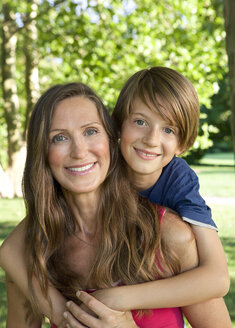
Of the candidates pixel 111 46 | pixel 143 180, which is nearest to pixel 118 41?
pixel 111 46

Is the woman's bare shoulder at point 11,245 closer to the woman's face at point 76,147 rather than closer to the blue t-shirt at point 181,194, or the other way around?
the woman's face at point 76,147

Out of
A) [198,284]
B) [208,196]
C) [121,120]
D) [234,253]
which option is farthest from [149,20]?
[198,284]

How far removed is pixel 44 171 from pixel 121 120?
691 mm

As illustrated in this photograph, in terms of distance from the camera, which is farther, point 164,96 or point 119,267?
point 164,96

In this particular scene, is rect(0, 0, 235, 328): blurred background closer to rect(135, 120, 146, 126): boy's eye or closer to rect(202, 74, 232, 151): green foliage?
rect(135, 120, 146, 126): boy's eye

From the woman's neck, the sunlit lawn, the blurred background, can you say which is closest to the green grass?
the sunlit lawn

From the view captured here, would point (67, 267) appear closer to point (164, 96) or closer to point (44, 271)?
point (44, 271)

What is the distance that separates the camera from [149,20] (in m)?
13.7

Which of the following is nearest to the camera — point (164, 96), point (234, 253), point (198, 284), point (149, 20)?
point (198, 284)

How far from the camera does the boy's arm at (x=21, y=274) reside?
8.06ft

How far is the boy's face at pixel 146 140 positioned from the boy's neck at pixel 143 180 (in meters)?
0.06

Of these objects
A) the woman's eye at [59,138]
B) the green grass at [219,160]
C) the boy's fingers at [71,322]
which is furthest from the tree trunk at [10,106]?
the green grass at [219,160]

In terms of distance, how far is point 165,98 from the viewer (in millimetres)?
2916

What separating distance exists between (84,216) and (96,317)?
1.74 ft
